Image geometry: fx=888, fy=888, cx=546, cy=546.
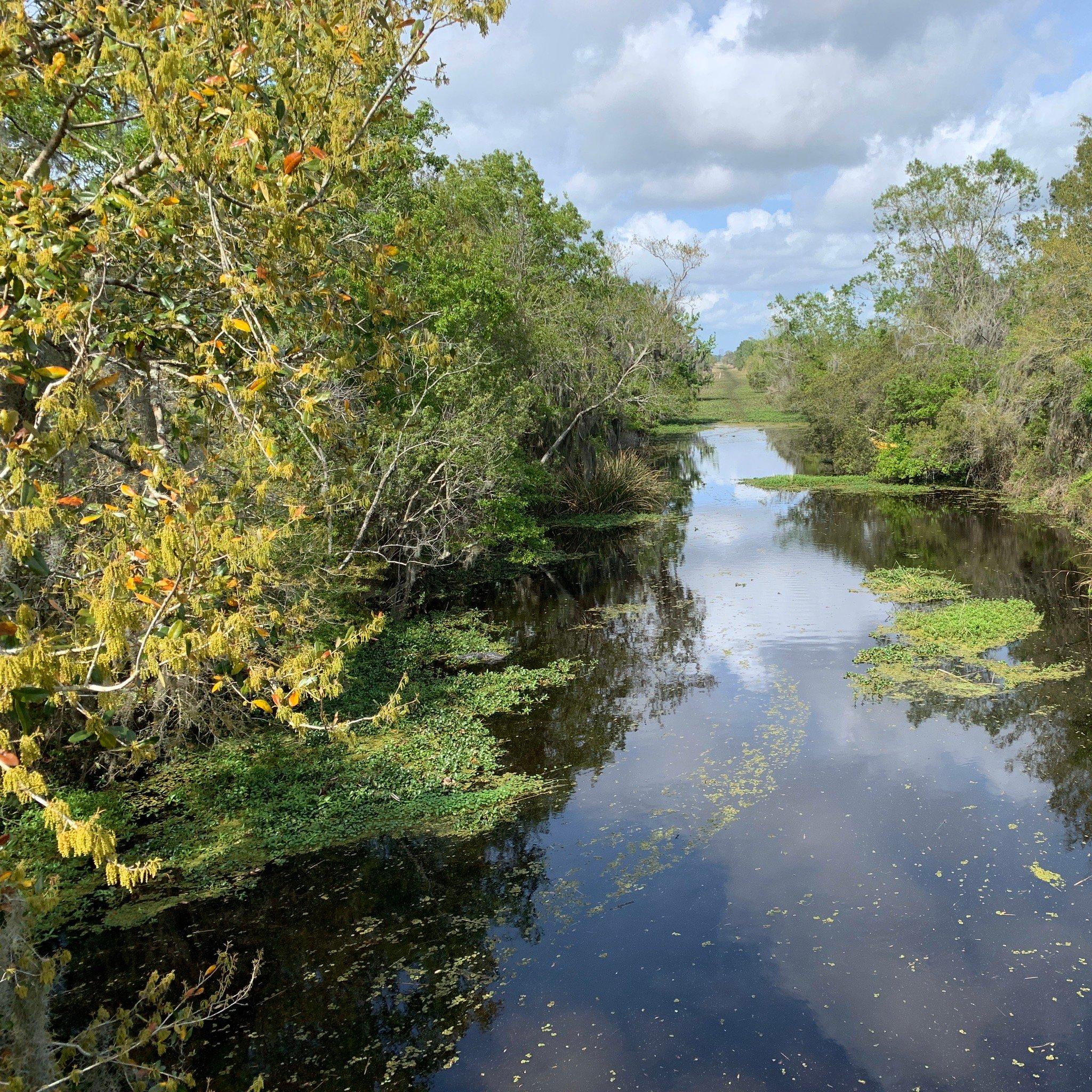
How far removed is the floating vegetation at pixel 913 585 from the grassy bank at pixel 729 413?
72.2 ft

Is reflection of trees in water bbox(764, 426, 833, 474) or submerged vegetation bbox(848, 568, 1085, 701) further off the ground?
reflection of trees in water bbox(764, 426, 833, 474)

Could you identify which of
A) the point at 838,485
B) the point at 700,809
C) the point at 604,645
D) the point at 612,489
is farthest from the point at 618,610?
the point at 838,485

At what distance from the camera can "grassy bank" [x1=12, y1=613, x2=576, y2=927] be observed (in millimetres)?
8219

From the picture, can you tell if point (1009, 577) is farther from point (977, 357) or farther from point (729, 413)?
point (729, 413)

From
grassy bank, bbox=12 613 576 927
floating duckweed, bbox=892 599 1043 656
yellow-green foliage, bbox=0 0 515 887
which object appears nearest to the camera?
yellow-green foliage, bbox=0 0 515 887

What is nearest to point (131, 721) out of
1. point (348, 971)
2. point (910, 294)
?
point (348, 971)

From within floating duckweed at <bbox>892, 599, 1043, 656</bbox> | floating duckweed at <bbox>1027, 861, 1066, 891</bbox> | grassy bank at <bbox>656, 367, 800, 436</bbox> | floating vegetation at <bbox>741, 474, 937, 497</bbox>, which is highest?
grassy bank at <bbox>656, 367, 800, 436</bbox>

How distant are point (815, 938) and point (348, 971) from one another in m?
3.72

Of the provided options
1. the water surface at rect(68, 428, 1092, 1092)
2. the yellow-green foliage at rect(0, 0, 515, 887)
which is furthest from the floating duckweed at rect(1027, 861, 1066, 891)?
the yellow-green foliage at rect(0, 0, 515, 887)

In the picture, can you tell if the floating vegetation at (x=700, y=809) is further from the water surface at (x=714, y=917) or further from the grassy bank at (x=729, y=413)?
the grassy bank at (x=729, y=413)

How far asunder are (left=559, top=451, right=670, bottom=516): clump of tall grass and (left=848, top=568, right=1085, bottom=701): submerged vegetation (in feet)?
38.6

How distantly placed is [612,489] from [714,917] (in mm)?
21374

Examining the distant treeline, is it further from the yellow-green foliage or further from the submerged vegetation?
the yellow-green foliage

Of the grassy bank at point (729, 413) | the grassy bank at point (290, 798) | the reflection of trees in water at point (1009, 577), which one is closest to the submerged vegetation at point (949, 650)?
the reflection of trees in water at point (1009, 577)
